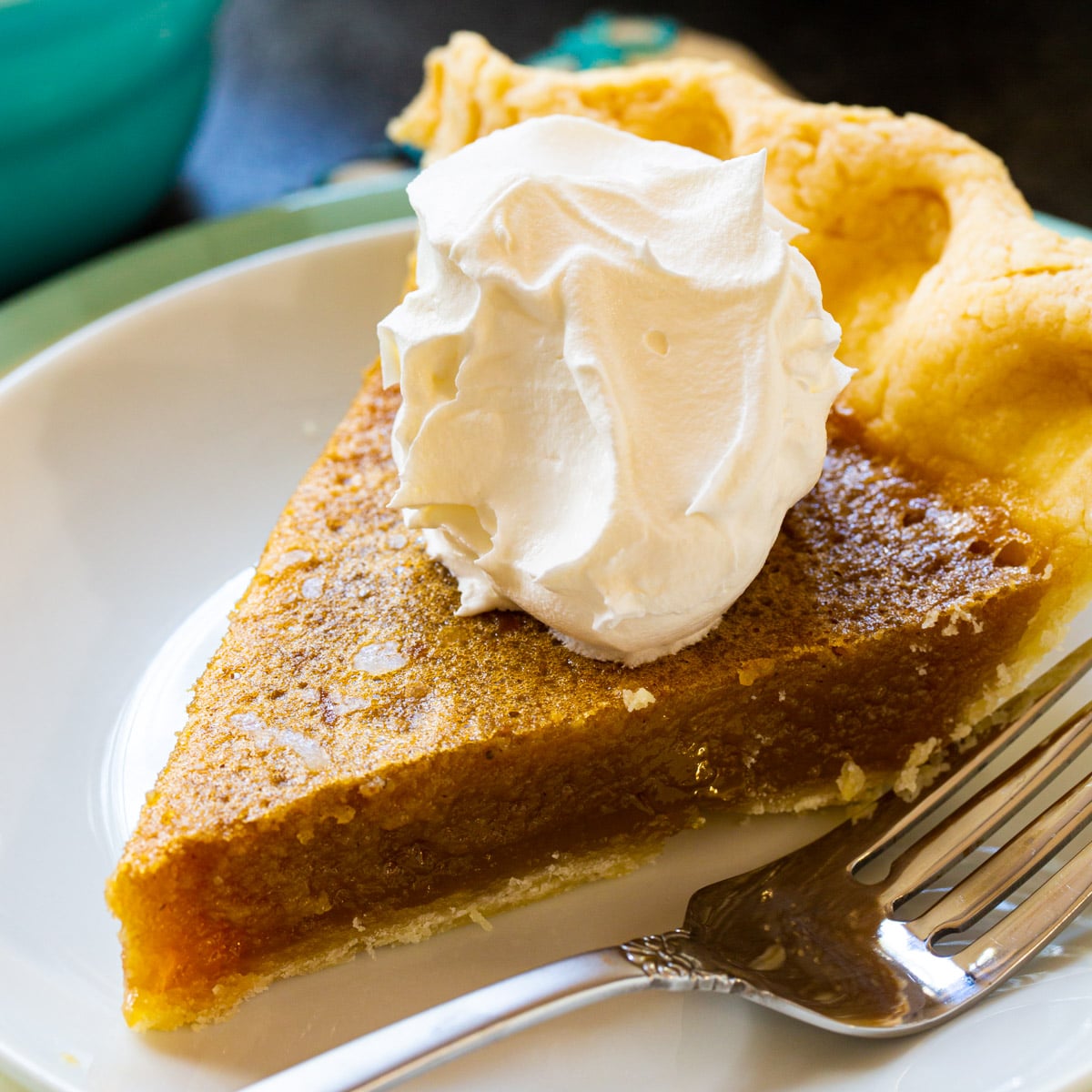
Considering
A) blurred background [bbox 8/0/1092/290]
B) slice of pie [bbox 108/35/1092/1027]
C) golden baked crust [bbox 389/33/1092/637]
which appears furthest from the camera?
blurred background [bbox 8/0/1092/290]

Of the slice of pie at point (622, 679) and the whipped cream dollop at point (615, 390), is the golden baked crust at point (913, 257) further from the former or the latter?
the whipped cream dollop at point (615, 390)

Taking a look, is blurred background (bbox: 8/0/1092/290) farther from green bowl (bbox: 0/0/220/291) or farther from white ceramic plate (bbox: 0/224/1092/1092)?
white ceramic plate (bbox: 0/224/1092/1092)

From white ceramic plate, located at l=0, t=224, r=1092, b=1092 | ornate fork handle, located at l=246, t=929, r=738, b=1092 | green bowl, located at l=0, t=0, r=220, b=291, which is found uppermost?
green bowl, located at l=0, t=0, r=220, b=291

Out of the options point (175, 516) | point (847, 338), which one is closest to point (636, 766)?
point (847, 338)

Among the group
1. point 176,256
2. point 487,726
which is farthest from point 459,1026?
point 176,256

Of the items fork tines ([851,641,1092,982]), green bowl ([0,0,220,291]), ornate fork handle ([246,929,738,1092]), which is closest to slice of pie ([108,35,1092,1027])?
fork tines ([851,641,1092,982])

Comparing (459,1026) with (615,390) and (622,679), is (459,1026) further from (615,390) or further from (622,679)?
(615,390)
